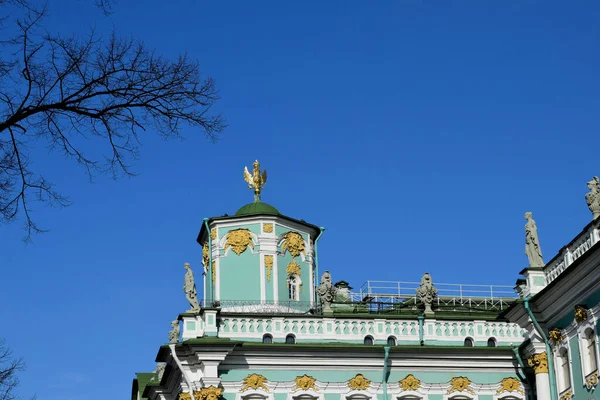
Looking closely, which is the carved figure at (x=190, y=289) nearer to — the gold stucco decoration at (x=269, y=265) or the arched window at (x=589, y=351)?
the gold stucco decoration at (x=269, y=265)

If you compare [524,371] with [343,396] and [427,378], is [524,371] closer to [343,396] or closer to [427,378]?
[427,378]

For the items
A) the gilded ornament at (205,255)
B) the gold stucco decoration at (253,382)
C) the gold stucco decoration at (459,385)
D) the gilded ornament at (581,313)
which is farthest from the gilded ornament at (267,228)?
the gilded ornament at (581,313)

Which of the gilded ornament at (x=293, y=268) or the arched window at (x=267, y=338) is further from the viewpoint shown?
the gilded ornament at (x=293, y=268)

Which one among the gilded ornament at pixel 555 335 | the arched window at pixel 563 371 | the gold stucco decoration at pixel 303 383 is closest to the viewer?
the arched window at pixel 563 371

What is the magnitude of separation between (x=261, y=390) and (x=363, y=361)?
3.94 metres

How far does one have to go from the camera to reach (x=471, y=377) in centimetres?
4138

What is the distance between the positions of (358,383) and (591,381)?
9294mm

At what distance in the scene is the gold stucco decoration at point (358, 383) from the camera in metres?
40.3

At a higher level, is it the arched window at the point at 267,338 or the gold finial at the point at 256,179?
the gold finial at the point at 256,179

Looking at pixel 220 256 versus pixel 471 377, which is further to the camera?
pixel 220 256

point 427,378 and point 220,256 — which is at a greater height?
point 220,256

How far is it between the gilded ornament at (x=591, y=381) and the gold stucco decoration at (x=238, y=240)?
1521 cm

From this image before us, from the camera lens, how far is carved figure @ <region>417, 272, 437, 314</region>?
43.3 meters

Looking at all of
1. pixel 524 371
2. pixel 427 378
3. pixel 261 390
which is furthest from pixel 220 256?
pixel 524 371
